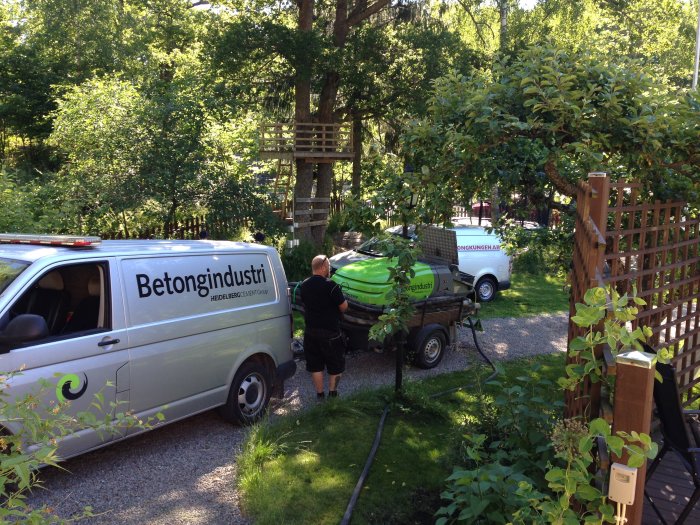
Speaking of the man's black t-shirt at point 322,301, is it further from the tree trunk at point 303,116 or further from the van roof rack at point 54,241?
the tree trunk at point 303,116

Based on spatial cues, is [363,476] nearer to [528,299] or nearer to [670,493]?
[670,493]

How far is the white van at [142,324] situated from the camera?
15.2 feet

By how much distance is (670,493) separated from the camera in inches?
169

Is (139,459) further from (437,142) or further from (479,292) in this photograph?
(479,292)

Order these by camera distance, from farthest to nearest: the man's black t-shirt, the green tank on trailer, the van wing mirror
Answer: the green tank on trailer < the man's black t-shirt < the van wing mirror

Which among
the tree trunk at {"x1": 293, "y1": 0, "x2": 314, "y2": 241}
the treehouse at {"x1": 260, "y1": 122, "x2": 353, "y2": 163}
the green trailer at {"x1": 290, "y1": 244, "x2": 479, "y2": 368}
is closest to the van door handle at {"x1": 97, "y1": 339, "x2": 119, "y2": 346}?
the green trailer at {"x1": 290, "y1": 244, "x2": 479, "y2": 368}

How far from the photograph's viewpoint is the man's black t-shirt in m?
6.83

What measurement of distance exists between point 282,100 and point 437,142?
14.8m

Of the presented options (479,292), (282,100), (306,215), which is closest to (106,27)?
(282,100)

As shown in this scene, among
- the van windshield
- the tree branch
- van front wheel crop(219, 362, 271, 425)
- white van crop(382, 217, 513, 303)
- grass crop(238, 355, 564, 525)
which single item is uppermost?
the tree branch

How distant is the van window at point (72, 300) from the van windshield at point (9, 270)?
0.32 m

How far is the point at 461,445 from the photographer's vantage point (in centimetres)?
473

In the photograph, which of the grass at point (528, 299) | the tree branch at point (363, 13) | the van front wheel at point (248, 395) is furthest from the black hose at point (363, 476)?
the tree branch at point (363, 13)

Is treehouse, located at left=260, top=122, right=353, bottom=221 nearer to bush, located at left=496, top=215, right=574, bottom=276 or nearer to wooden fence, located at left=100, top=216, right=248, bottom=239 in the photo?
wooden fence, located at left=100, top=216, right=248, bottom=239
